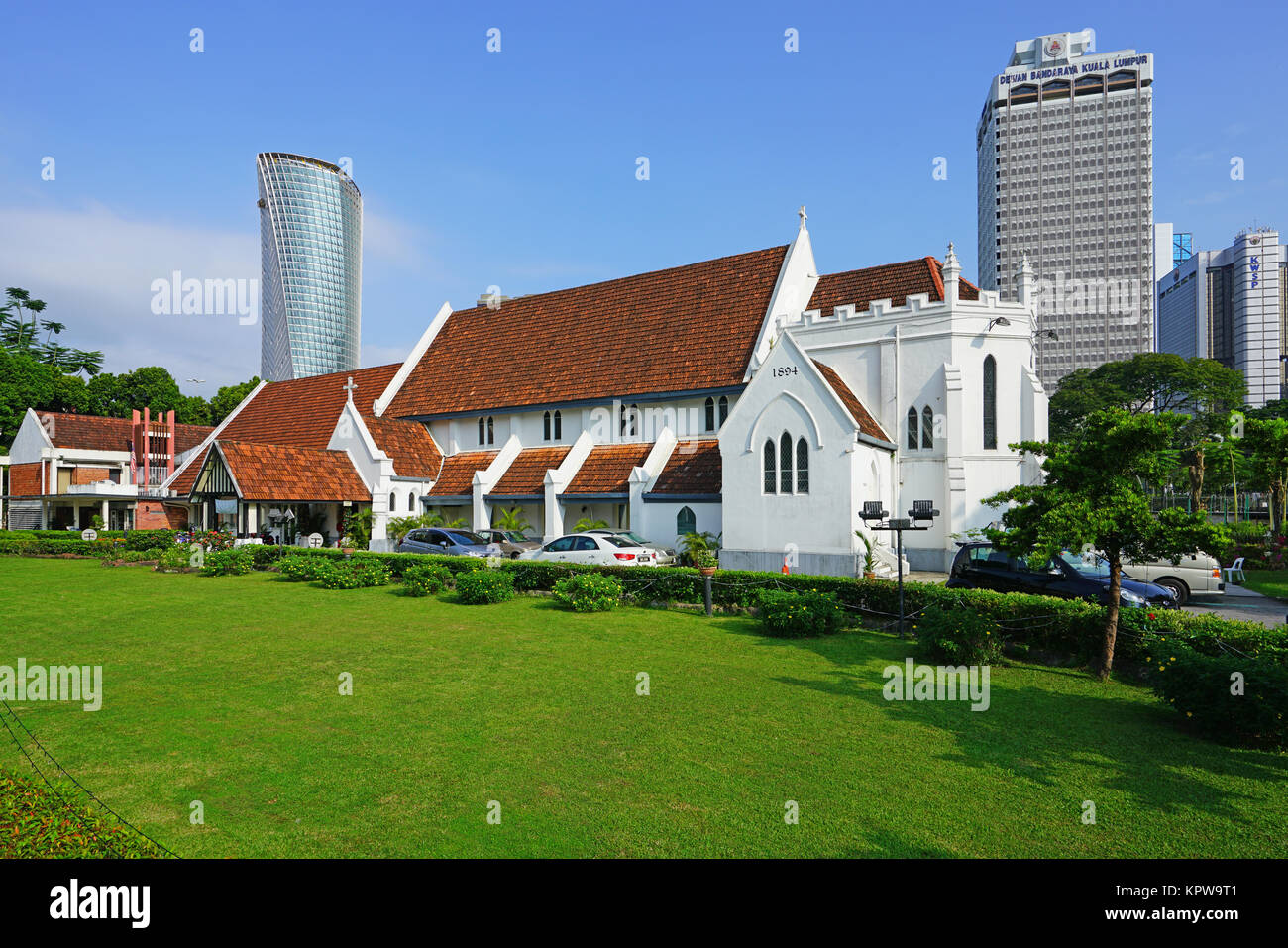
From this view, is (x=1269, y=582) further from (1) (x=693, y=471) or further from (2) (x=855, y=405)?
(1) (x=693, y=471)

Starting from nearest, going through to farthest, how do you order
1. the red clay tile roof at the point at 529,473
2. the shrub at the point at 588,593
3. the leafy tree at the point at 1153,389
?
the shrub at the point at 588,593 < the red clay tile roof at the point at 529,473 < the leafy tree at the point at 1153,389

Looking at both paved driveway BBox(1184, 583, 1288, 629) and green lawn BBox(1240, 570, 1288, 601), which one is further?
green lawn BBox(1240, 570, 1288, 601)

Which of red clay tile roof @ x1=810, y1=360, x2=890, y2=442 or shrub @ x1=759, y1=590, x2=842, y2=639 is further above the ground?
red clay tile roof @ x1=810, y1=360, x2=890, y2=442

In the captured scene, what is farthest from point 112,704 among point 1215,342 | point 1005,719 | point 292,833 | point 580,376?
point 1215,342

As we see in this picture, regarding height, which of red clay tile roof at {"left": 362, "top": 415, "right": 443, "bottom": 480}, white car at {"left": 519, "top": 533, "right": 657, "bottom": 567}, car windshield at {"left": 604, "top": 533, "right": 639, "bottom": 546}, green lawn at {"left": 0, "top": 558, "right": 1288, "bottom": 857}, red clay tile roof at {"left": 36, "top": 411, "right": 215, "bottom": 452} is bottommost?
green lawn at {"left": 0, "top": 558, "right": 1288, "bottom": 857}

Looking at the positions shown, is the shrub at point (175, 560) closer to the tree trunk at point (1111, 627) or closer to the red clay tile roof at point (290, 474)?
the red clay tile roof at point (290, 474)

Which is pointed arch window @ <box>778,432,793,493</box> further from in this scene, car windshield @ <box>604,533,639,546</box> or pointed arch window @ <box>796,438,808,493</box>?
car windshield @ <box>604,533,639,546</box>

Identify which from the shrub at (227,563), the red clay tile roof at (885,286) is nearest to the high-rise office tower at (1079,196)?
the red clay tile roof at (885,286)

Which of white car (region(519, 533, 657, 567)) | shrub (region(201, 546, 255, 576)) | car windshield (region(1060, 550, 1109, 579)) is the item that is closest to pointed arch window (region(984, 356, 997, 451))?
car windshield (region(1060, 550, 1109, 579))
